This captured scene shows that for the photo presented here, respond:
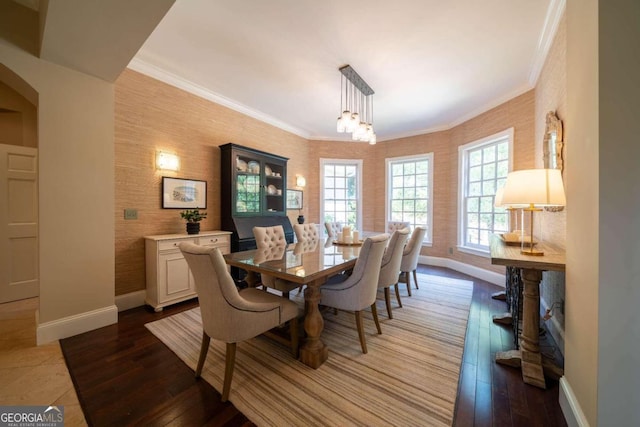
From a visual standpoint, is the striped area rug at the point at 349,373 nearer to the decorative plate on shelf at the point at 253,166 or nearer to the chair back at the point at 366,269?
the chair back at the point at 366,269

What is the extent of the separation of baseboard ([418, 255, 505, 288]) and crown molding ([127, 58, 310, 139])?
4287mm

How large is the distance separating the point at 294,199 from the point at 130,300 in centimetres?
321

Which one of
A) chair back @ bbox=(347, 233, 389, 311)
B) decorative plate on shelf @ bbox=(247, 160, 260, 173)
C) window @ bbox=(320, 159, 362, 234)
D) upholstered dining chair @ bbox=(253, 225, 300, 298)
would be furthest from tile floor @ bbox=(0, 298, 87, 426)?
window @ bbox=(320, 159, 362, 234)

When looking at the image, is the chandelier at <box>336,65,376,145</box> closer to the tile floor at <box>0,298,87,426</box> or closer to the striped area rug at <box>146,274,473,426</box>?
the striped area rug at <box>146,274,473,426</box>

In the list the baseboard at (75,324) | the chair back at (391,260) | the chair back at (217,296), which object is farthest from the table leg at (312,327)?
the baseboard at (75,324)

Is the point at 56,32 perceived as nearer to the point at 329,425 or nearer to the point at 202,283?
the point at 202,283

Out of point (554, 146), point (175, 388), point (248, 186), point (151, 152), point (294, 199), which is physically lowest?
point (175, 388)

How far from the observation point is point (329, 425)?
1.27m

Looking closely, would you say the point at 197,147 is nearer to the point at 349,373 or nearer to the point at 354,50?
the point at 354,50

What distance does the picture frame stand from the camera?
4.95 m

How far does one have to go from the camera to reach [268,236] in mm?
2943

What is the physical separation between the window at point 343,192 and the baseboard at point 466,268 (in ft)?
5.72

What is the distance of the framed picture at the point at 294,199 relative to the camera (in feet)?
16.2

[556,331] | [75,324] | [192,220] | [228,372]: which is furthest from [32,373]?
[556,331]
